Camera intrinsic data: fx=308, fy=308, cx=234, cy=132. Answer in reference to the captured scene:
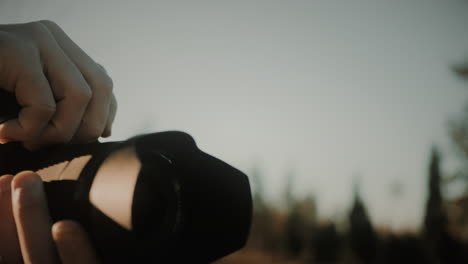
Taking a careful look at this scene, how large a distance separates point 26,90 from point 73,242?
1.84ft

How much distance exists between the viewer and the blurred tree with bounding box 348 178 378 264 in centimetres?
2491

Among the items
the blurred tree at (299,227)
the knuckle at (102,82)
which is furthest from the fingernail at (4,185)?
the blurred tree at (299,227)

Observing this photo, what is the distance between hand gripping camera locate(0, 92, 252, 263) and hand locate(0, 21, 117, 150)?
0.65ft

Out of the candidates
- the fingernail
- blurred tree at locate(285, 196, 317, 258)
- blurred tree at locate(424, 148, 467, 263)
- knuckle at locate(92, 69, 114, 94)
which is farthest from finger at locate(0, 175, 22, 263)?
blurred tree at locate(285, 196, 317, 258)

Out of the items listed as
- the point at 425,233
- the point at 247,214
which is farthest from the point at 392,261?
the point at 247,214

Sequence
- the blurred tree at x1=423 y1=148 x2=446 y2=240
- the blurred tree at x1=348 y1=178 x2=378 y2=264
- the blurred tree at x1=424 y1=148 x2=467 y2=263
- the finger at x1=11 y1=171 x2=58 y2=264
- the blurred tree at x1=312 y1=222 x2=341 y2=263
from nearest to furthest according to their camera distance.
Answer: the finger at x1=11 y1=171 x2=58 y2=264, the blurred tree at x1=424 y1=148 x2=467 y2=263, the blurred tree at x1=423 y1=148 x2=446 y2=240, the blurred tree at x1=348 y1=178 x2=378 y2=264, the blurred tree at x1=312 y1=222 x2=341 y2=263

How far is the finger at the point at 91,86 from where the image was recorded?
123 cm

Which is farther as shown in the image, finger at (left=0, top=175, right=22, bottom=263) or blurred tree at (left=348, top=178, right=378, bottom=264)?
blurred tree at (left=348, top=178, right=378, bottom=264)

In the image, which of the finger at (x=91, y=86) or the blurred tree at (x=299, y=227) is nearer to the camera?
the finger at (x=91, y=86)

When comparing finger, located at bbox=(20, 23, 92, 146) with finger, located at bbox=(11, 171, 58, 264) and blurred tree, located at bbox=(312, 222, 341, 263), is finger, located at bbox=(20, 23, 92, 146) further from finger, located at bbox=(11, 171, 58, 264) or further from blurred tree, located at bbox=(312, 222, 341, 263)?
blurred tree, located at bbox=(312, 222, 341, 263)

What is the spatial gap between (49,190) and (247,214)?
0.57 metres

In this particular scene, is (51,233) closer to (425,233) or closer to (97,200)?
(97,200)

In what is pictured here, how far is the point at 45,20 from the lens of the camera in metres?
1.33

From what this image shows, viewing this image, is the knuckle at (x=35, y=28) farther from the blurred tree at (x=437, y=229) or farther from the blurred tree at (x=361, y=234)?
the blurred tree at (x=361, y=234)
